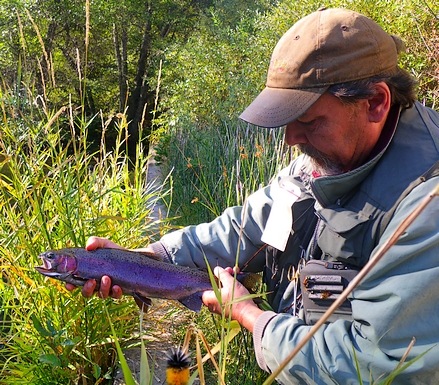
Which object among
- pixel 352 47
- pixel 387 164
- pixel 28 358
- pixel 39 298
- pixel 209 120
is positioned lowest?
pixel 209 120

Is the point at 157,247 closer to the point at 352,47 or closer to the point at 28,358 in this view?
the point at 28,358

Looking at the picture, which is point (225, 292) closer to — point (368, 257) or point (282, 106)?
point (368, 257)

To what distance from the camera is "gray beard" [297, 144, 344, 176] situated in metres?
2.11

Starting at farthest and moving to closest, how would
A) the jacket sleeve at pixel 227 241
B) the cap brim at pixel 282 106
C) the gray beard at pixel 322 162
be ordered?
the jacket sleeve at pixel 227 241 < the gray beard at pixel 322 162 < the cap brim at pixel 282 106

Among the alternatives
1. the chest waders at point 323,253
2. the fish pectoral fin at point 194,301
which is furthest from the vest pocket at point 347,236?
the fish pectoral fin at point 194,301

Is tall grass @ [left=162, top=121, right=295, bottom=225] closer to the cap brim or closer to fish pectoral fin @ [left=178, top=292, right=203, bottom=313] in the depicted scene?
fish pectoral fin @ [left=178, top=292, right=203, bottom=313]

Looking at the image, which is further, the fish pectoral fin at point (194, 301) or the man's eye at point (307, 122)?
the fish pectoral fin at point (194, 301)

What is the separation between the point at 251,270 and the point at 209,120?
861cm

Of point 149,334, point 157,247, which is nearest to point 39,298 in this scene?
point 157,247

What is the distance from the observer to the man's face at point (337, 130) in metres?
2.04

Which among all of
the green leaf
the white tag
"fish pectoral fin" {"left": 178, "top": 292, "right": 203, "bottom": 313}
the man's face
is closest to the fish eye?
the green leaf

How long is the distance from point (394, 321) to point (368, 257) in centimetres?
29

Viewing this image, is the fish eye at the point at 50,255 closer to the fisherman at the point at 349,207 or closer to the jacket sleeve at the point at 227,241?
the fisherman at the point at 349,207

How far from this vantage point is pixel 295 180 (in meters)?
2.41
